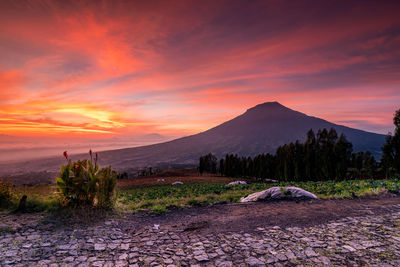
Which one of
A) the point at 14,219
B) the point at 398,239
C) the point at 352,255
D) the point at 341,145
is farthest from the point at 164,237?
the point at 341,145

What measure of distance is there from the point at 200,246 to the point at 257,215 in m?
3.06

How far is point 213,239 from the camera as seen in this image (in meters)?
5.51

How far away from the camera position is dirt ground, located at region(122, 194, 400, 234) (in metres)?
6.57

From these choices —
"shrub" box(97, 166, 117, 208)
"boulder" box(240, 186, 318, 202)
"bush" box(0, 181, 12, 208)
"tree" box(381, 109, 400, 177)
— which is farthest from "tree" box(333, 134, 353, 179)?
"bush" box(0, 181, 12, 208)

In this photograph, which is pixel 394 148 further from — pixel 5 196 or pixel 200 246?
pixel 5 196

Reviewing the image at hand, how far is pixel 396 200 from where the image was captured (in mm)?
9719

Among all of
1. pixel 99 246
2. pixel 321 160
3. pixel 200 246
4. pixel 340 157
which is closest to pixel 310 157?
pixel 321 160

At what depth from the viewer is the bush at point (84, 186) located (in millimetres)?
7723

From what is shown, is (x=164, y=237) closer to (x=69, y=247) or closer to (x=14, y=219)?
(x=69, y=247)

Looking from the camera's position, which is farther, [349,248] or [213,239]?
[213,239]

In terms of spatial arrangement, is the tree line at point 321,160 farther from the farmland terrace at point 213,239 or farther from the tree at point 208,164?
the farmland terrace at point 213,239

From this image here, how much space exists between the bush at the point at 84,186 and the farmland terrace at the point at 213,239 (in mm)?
897

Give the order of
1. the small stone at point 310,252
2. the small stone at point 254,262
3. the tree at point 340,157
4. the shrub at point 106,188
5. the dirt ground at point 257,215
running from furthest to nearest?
1. the tree at point 340,157
2. the shrub at point 106,188
3. the dirt ground at point 257,215
4. the small stone at point 310,252
5. the small stone at point 254,262

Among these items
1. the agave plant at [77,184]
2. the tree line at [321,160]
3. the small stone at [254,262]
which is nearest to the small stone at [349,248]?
the small stone at [254,262]
